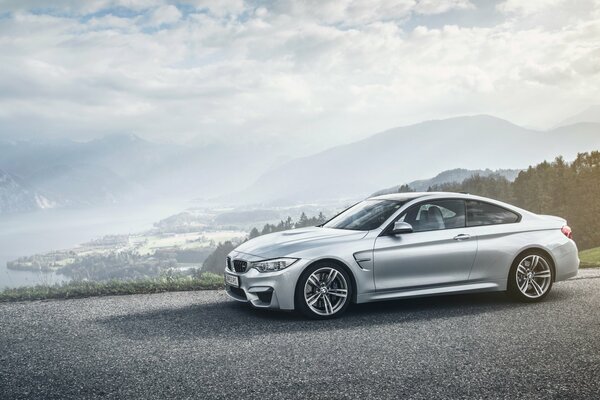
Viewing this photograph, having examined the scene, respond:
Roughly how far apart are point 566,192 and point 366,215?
207ft

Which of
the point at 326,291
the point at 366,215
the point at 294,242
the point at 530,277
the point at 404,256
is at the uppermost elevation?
the point at 366,215

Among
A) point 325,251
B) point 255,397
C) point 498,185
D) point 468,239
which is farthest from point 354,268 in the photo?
point 498,185

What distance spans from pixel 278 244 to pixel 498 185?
69783 millimetres

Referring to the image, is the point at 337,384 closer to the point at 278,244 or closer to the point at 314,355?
the point at 314,355

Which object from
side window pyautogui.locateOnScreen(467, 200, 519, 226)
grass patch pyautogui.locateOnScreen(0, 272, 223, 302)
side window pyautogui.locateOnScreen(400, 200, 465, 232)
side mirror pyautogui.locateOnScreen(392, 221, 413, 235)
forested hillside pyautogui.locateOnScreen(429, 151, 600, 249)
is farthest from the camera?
forested hillside pyautogui.locateOnScreen(429, 151, 600, 249)

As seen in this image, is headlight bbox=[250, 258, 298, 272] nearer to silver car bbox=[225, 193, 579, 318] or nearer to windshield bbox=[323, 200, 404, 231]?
silver car bbox=[225, 193, 579, 318]

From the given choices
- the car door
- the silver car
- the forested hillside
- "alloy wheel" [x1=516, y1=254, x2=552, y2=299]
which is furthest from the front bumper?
the forested hillside

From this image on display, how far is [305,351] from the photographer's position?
5867 mm

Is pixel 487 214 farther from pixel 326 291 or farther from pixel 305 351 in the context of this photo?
pixel 305 351

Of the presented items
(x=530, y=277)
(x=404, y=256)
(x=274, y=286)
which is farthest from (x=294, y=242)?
(x=530, y=277)

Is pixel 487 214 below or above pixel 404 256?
above

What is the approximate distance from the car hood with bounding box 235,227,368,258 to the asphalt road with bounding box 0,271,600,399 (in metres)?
0.88

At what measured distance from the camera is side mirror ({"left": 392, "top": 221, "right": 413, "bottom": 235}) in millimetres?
7422

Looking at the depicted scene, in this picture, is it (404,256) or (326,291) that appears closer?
(326,291)
